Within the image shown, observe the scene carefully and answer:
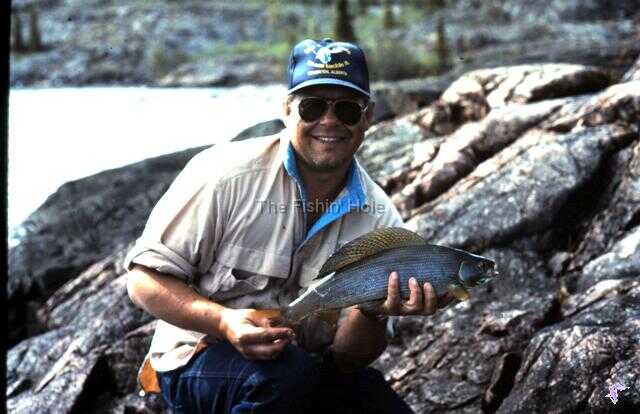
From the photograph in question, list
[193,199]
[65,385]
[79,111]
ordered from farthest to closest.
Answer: [79,111], [65,385], [193,199]

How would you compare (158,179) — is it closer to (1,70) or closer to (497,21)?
(1,70)

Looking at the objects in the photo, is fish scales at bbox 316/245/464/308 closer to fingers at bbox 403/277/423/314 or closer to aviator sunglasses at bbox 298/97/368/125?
fingers at bbox 403/277/423/314

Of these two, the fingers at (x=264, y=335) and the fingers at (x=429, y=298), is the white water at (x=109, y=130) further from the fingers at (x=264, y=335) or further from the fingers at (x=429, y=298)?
the fingers at (x=429, y=298)

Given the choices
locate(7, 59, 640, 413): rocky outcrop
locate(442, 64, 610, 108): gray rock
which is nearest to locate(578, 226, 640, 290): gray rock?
locate(7, 59, 640, 413): rocky outcrop

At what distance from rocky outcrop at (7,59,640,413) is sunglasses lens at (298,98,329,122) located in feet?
7.13

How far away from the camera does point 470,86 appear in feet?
34.8

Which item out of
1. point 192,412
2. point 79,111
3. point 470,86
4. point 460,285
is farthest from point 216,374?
point 79,111

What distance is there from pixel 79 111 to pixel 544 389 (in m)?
28.7

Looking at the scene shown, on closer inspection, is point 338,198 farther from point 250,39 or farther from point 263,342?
point 250,39

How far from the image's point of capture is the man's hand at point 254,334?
11.3ft

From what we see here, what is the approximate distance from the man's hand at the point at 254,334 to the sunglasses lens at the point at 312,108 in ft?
3.16

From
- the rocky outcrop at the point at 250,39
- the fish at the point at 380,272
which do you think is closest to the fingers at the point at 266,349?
the fish at the point at 380,272

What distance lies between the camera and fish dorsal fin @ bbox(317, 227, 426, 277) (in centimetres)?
349

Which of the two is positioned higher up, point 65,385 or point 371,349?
point 371,349
